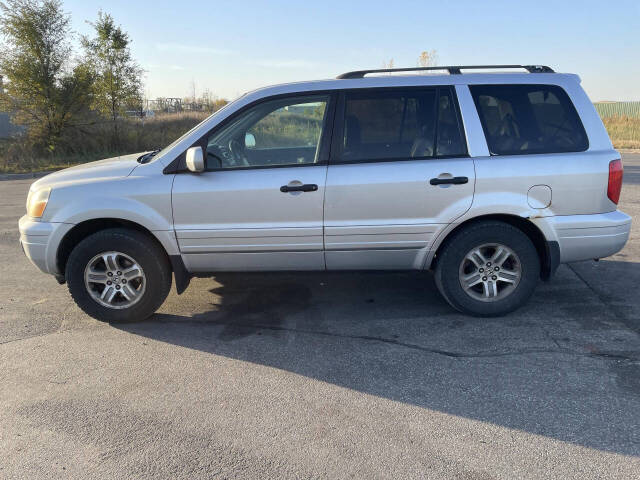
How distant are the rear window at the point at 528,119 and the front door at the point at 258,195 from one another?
1.34 meters

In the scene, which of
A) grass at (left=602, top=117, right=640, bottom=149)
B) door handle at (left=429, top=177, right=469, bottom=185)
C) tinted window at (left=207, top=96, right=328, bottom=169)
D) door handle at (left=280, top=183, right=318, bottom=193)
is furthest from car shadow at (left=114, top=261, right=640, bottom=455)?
grass at (left=602, top=117, right=640, bottom=149)

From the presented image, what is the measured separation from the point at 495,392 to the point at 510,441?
1.65ft

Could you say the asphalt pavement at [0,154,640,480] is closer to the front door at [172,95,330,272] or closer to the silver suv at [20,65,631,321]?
the silver suv at [20,65,631,321]

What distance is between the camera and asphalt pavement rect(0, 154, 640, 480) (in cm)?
259

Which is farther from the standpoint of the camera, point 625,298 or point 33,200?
point 625,298

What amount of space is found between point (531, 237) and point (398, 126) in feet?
4.87

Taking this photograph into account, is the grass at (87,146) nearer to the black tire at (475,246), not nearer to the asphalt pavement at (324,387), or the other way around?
the asphalt pavement at (324,387)

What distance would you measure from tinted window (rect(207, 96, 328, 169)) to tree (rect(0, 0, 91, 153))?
18805 millimetres

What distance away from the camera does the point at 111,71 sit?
21.5 m

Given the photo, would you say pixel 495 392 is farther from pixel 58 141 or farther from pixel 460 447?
pixel 58 141

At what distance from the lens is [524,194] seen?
4.05 metres

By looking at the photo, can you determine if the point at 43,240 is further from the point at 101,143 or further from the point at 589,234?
the point at 101,143

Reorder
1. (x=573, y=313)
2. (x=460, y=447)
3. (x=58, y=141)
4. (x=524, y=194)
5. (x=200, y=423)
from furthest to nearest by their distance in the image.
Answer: (x=58, y=141)
(x=573, y=313)
(x=524, y=194)
(x=200, y=423)
(x=460, y=447)

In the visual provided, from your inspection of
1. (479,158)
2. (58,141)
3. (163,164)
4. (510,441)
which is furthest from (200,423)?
(58,141)
